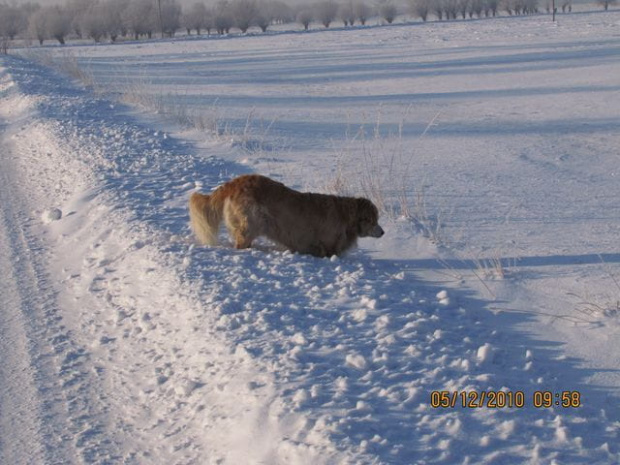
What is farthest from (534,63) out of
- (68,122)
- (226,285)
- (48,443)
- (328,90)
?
(48,443)

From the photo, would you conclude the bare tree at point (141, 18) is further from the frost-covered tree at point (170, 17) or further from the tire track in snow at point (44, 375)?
the tire track in snow at point (44, 375)

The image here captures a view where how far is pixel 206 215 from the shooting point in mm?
6164

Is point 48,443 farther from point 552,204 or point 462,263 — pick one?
point 552,204

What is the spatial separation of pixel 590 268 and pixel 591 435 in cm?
290

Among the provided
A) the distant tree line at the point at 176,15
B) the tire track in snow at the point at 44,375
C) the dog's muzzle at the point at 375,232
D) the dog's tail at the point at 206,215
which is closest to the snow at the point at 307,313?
the tire track in snow at the point at 44,375

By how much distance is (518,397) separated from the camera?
385cm

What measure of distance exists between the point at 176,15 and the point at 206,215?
106470 mm

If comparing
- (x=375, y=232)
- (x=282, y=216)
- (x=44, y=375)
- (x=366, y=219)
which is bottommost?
(x=44, y=375)

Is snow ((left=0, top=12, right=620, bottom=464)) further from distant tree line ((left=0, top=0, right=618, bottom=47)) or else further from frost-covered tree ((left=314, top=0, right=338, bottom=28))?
frost-covered tree ((left=314, top=0, right=338, bottom=28))
